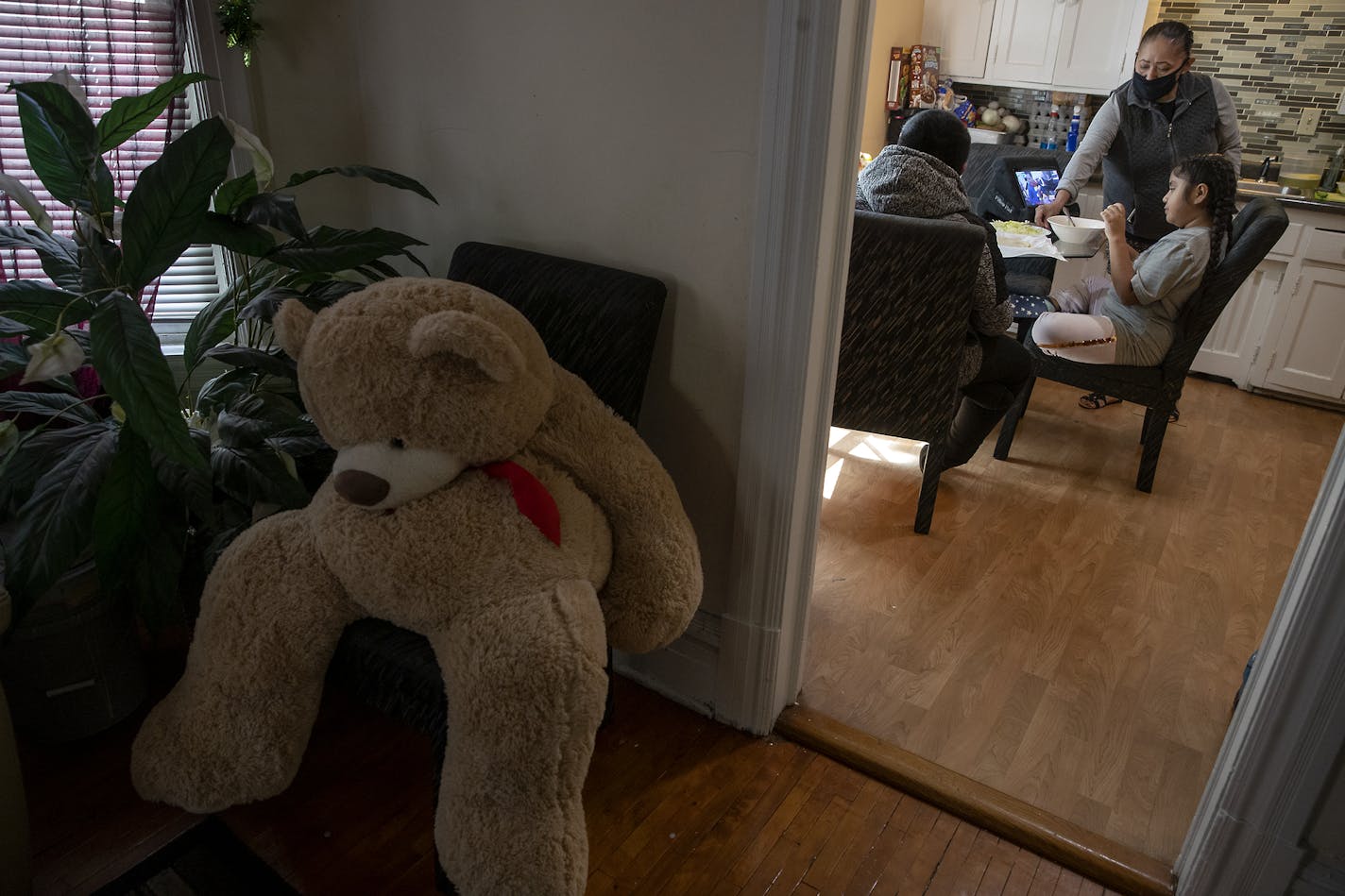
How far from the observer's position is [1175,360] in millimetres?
2705

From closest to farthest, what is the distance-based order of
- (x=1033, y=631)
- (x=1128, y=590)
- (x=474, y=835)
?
(x=474, y=835)
(x=1033, y=631)
(x=1128, y=590)

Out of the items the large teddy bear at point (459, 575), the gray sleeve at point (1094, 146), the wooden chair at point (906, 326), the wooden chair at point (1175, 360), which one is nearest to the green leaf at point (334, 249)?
the large teddy bear at point (459, 575)

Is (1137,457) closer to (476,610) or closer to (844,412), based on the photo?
(844,412)

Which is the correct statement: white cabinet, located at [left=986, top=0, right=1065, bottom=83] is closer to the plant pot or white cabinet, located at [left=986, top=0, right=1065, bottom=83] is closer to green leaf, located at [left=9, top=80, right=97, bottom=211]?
green leaf, located at [left=9, top=80, right=97, bottom=211]

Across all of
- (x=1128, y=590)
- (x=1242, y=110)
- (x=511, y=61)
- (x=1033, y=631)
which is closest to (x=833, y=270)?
(x=511, y=61)

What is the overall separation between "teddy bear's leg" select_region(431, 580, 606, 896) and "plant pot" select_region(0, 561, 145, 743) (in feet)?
2.61

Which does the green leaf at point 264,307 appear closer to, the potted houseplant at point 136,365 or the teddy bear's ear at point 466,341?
the potted houseplant at point 136,365

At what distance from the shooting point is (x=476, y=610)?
1.27 metres

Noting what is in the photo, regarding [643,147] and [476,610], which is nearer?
[476,610]

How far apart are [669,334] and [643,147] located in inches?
12.5

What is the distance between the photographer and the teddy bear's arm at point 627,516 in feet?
4.69

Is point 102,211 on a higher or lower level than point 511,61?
lower

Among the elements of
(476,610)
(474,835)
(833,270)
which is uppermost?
(833,270)

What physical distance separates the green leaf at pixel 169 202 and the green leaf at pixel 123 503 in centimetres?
26
